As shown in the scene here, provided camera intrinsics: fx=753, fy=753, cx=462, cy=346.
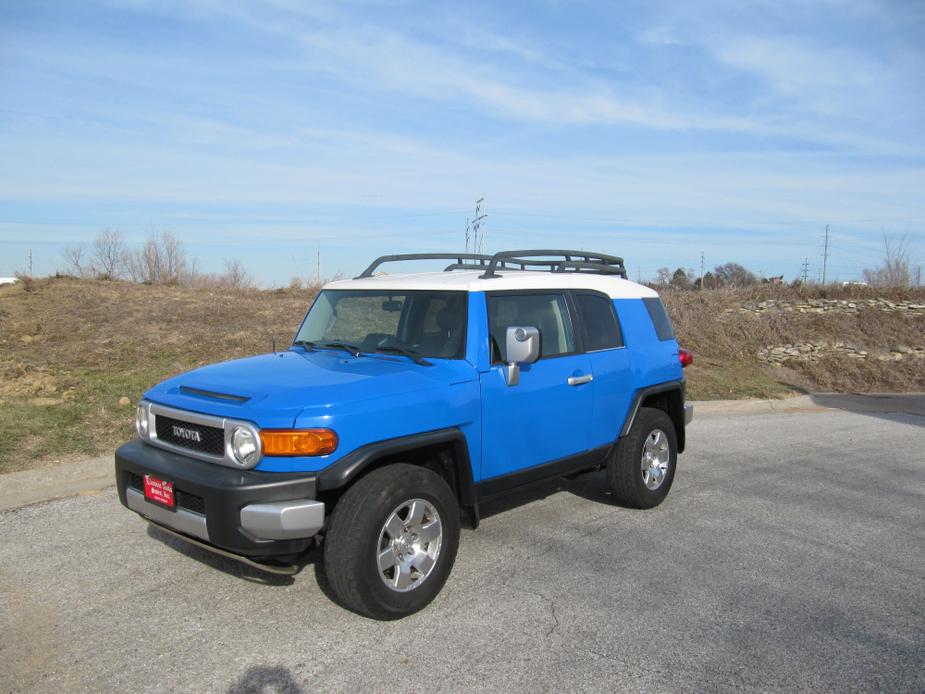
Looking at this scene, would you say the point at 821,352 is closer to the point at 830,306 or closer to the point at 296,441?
the point at 830,306

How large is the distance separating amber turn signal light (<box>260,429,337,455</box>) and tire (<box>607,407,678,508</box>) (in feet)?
9.61

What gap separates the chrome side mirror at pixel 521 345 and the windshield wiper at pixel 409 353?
0.52 m

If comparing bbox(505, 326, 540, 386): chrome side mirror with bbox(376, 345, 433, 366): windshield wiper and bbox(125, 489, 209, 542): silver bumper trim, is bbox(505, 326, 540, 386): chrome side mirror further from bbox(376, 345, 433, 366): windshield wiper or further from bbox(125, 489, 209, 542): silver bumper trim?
bbox(125, 489, 209, 542): silver bumper trim

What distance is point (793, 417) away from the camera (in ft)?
38.4

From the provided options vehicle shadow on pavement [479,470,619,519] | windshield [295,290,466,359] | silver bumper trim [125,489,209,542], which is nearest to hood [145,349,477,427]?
A: windshield [295,290,466,359]

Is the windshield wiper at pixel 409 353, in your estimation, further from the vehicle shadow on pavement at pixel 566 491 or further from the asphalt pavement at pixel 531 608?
the vehicle shadow on pavement at pixel 566 491

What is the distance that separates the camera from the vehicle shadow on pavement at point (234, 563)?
4.60 meters

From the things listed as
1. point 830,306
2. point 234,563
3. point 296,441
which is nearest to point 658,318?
point 296,441

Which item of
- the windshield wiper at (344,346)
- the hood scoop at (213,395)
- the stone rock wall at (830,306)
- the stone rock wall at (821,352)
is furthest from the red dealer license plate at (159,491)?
the stone rock wall at (830,306)

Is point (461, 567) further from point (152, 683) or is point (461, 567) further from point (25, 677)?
point (25, 677)

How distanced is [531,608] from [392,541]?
3.00 feet

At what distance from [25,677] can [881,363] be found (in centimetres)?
1812

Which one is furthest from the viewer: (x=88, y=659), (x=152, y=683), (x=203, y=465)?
(x=203, y=465)

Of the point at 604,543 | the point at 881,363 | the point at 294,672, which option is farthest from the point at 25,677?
the point at 881,363
